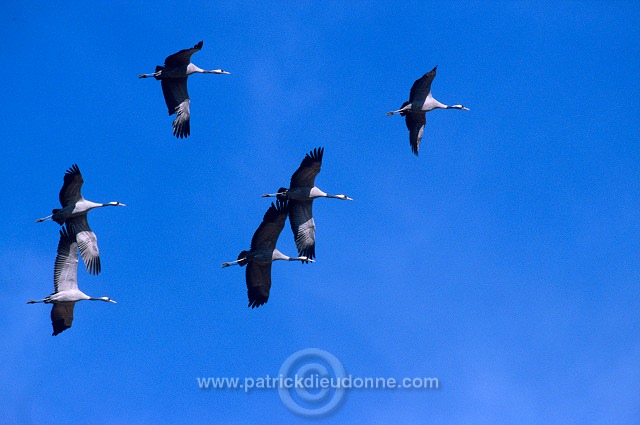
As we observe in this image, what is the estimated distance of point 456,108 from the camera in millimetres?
38438

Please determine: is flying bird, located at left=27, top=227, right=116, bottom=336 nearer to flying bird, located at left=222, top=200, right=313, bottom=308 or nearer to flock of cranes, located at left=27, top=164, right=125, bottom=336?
flock of cranes, located at left=27, top=164, right=125, bottom=336

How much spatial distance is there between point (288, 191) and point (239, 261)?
263 cm

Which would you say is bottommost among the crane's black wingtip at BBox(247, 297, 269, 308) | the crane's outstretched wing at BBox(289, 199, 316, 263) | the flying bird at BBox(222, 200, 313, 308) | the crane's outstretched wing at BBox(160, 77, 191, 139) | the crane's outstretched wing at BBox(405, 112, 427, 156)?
the crane's black wingtip at BBox(247, 297, 269, 308)

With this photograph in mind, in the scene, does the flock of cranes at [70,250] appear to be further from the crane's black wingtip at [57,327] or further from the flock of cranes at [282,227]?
the flock of cranes at [282,227]

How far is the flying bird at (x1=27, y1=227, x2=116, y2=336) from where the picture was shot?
33594 millimetres

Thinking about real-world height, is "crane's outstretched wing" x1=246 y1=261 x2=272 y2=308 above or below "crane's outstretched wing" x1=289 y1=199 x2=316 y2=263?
below

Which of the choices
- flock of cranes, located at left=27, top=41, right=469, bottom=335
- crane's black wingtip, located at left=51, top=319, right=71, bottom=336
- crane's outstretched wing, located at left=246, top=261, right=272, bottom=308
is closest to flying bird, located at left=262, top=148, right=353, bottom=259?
flock of cranes, located at left=27, top=41, right=469, bottom=335

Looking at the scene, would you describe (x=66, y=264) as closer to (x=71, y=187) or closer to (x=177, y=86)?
(x=71, y=187)

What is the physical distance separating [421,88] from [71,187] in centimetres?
1170

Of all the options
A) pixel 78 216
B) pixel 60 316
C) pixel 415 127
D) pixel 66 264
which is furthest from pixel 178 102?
pixel 415 127

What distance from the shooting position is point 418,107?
35656 millimetres

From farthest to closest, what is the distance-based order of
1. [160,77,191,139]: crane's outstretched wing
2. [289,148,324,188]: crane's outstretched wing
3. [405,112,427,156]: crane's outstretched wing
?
[405,112,427,156]: crane's outstretched wing → [160,77,191,139]: crane's outstretched wing → [289,148,324,188]: crane's outstretched wing

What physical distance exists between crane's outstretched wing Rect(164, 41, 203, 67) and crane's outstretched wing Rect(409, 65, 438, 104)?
7.09 meters

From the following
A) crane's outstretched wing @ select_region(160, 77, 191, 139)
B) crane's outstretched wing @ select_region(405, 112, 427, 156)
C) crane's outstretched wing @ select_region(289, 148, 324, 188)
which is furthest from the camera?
crane's outstretched wing @ select_region(405, 112, 427, 156)
